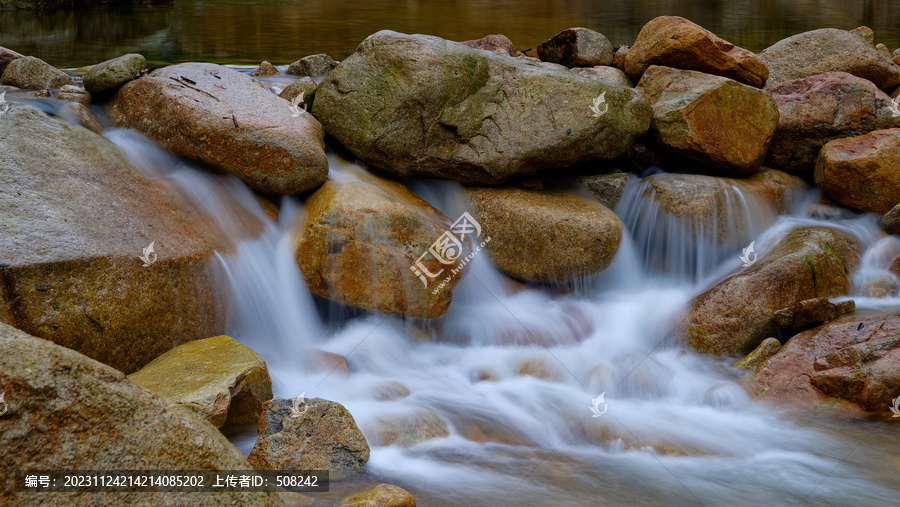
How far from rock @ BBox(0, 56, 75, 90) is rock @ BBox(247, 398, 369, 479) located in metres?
5.25

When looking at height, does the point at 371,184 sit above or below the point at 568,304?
above

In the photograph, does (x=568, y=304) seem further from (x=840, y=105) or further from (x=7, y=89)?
(x=7, y=89)

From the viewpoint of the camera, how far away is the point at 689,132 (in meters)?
7.01

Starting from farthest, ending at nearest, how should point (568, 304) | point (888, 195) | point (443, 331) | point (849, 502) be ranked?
1. point (888, 195)
2. point (568, 304)
3. point (443, 331)
4. point (849, 502)

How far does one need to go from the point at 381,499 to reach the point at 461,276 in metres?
2.95

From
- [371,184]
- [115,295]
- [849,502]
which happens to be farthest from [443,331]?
[849,502]

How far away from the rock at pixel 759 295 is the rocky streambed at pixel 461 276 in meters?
0.03

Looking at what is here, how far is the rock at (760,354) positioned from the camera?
5.41m

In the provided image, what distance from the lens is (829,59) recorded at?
8.68 m

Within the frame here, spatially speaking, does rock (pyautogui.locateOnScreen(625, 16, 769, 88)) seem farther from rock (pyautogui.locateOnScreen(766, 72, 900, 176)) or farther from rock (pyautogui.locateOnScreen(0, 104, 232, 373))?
rock (pyautogui.locateOnScreen(0, 104, 232, 373))

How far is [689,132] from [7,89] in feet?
23.3
